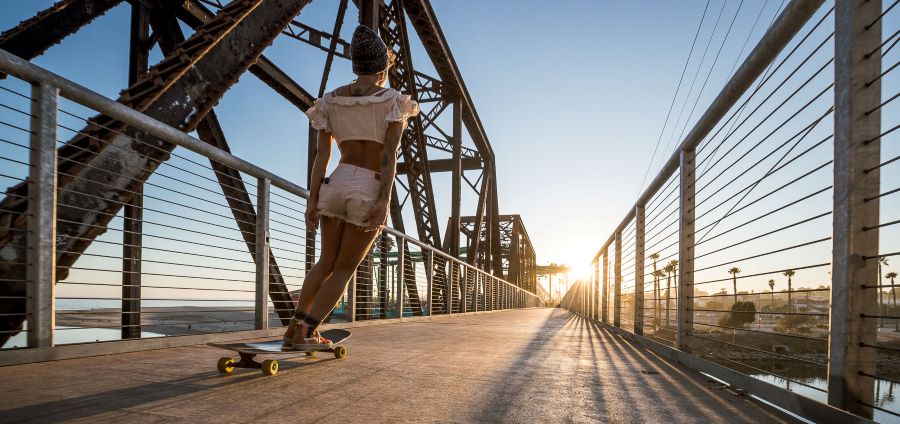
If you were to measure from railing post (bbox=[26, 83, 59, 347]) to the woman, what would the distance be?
0.96 meters

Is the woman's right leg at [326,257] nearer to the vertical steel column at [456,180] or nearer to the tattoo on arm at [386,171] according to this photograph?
the tattoo on arm at [386,171]

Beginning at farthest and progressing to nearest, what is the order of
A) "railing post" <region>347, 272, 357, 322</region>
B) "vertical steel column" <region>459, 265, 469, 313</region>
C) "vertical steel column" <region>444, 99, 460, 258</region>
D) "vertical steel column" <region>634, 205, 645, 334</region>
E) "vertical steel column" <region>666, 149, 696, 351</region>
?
"vertical steel column" <region>444, 99, 460, 258</region>
"vertical steel column" <region>459, 265, 469, 313</region>
"railing post" <region>347, 272, 357, 322</region>
"vertical steel column" <region>634, 205, 645, 334</region>
"vertical steel column" <region>666, 149, 696, 351</region>

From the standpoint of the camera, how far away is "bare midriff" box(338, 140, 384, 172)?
241 centimetres

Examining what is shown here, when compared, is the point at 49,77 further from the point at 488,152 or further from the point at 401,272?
the point at 488,152

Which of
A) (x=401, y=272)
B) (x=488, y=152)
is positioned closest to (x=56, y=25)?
(x=401, y=272)

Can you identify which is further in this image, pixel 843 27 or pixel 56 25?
pixel 56 25

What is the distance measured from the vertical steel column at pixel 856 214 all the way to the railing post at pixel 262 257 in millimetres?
3225

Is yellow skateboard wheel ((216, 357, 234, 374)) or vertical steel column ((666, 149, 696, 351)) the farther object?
vertical steel column ((666, 149, 696, 351))

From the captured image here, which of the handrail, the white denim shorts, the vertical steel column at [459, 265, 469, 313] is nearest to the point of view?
the handrail

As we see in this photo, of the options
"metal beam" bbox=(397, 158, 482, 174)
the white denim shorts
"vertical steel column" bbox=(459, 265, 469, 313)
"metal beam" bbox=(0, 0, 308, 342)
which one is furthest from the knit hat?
"metal beam" bbox=(397, 158, 482, 174)

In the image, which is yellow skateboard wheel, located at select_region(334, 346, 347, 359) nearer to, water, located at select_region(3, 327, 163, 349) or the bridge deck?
the bridge deck

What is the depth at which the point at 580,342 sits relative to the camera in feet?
13.3

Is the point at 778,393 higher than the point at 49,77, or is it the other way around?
the point at 49,77

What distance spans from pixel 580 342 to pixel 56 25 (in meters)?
5.17
